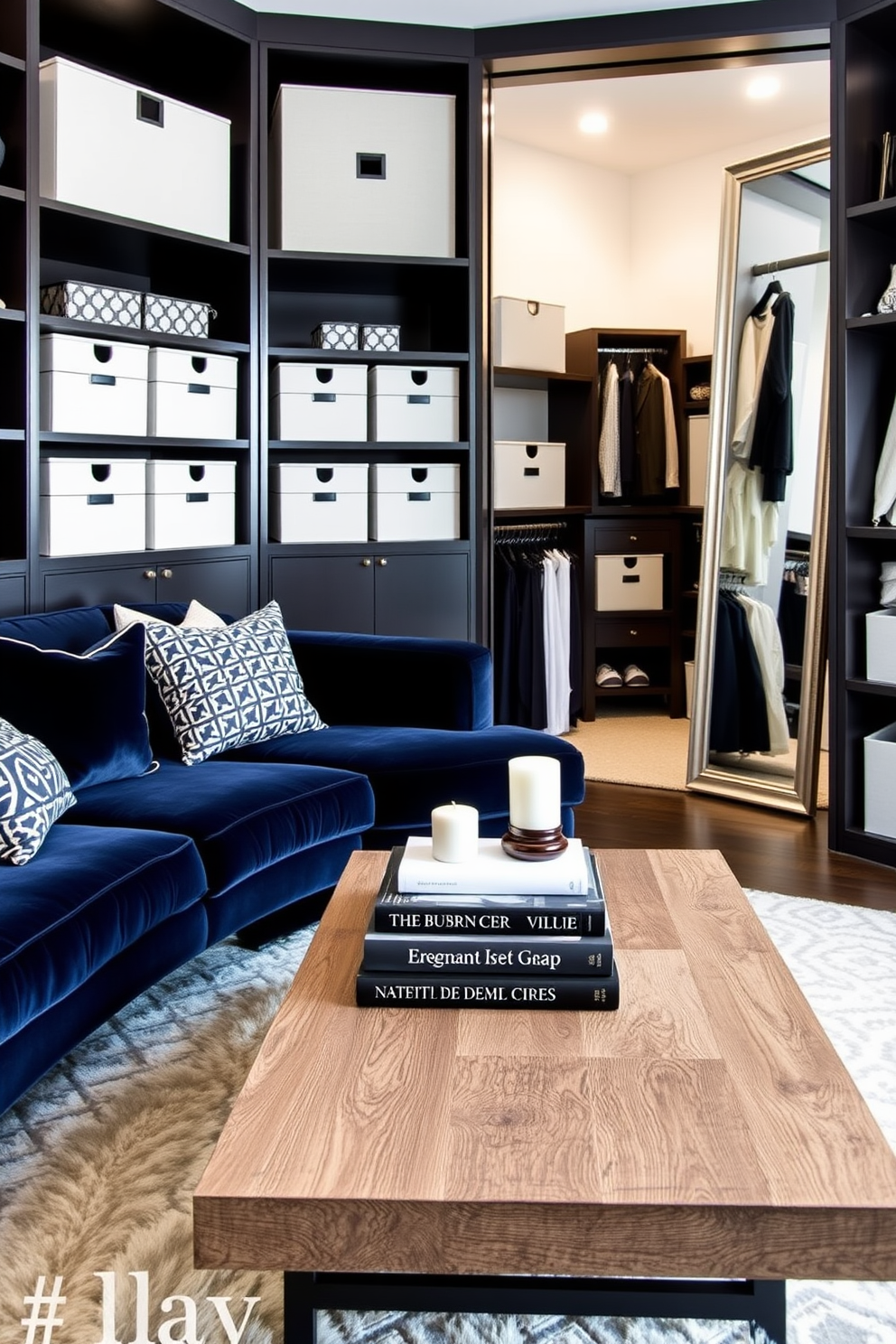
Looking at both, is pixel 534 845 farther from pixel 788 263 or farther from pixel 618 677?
pixel 618 677

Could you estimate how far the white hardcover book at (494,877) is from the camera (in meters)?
1.76

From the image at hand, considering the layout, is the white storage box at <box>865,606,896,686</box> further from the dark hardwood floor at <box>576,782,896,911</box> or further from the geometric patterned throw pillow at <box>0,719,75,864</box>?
the geometric patterned throw pillow at <box>0,719,75,864</box>

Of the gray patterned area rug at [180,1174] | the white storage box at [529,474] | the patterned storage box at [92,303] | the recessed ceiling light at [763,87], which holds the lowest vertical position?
the gray patterned area rug at [180,1174]

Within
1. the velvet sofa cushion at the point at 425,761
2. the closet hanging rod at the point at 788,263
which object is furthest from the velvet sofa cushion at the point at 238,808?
the closet hanging rod at the point at 788,263

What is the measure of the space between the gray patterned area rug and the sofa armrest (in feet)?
2.49

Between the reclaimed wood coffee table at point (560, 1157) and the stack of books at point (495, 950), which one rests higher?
the stack of books at point (495, 950)

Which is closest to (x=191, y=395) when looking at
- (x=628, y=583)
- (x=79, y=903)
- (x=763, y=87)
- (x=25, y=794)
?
(x=25, y=794)

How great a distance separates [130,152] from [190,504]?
102 centimetres

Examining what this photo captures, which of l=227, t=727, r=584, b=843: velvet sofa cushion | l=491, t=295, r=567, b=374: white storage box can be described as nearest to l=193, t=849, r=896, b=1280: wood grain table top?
l=227, t=727, r=584, b=843: velvet sofa cushion

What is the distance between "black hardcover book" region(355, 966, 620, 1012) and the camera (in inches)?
65.9

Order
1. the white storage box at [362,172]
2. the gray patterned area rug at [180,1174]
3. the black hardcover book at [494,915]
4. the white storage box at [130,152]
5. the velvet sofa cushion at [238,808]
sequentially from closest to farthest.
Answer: the gray patterned area rug at [180,1174] < the black hardcover book at [494,915] < the velvet sofa cushion at [238,808] < the white storage box at [130,152] < the white storage box at [362,172]

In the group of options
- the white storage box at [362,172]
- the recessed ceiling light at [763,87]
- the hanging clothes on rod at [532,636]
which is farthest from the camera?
the hanging clothes on rod at [532,636]

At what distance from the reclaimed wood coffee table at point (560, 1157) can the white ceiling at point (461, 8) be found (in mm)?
3287

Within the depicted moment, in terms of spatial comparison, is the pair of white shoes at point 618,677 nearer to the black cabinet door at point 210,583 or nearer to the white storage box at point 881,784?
the white storage box at point 881,784
